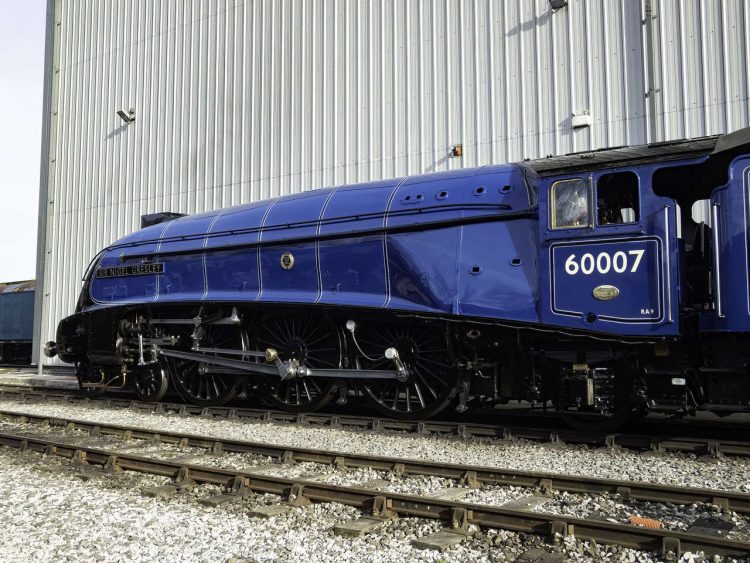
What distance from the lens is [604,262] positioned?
7672 millimetres

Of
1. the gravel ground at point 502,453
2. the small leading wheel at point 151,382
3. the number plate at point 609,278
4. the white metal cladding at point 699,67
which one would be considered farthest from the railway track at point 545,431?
the white metal cladding at point 699,67

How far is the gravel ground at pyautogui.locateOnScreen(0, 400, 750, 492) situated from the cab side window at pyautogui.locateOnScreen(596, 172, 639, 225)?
103 inches

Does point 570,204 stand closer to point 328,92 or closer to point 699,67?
point 699,67

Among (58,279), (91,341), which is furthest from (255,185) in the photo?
(58,279)

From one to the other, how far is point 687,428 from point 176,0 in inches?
714

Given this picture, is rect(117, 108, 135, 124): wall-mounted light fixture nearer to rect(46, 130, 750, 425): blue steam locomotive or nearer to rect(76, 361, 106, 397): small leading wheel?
rect(76, 361, 106, 397): small leading wheel

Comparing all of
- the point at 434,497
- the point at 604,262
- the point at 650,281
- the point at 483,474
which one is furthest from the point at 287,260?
the point at 434,497

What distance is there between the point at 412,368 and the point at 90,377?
7736 millimetres

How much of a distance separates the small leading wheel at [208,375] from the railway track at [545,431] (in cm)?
29

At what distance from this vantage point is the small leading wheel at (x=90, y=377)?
45.5 ft

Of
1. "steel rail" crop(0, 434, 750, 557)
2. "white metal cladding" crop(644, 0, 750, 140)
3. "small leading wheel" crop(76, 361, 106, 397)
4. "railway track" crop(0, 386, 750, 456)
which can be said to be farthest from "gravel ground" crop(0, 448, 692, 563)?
"white metal cladding" crop(644, 0, 750, 140)

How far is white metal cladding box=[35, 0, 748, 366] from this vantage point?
12219 millimetres

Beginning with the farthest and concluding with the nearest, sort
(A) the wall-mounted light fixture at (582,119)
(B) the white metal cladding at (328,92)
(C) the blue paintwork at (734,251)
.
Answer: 1. (A) the wall-mounted light fixture at (582,119)
2. (B) the white metal cladding at (328,92)
3. (C) the blue paintwork at (734,251)

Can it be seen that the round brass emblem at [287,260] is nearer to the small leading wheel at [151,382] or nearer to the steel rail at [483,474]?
the steel rail at [483,474]
